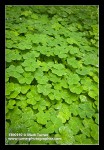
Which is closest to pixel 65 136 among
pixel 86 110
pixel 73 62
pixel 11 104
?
pixel 86 110

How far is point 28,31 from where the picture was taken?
335 cm

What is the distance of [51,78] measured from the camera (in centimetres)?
273

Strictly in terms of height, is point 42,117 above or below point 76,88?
below

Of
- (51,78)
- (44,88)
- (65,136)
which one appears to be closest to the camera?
(65,136)

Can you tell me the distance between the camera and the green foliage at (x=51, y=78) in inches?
90.4

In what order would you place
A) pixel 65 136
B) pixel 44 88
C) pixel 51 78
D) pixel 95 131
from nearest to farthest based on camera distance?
pixel 65 136 < pixel 95 131 < pixel 44 88 < pixel 51 78

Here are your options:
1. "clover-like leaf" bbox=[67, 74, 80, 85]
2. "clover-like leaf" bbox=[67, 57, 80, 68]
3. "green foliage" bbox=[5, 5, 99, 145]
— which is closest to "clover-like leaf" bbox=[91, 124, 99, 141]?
"green foliage" bbox=[5, 5, 99, 145]

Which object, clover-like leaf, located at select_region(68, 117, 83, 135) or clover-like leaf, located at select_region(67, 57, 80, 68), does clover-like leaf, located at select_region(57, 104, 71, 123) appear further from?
clover-like leaf, located at select_region(67, 57, 80, 68)

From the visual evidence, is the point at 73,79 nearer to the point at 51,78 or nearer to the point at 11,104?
the point at 51,78

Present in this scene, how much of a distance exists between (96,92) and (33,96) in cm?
89

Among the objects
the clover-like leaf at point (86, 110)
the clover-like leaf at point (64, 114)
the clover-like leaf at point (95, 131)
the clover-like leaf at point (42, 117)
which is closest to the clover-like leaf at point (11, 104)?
the clover-like leaf at point (42, 117)

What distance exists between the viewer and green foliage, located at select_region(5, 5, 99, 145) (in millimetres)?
2295

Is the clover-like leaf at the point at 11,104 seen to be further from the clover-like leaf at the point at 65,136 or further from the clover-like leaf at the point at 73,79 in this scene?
the clover-like leaf at the point at 73,79

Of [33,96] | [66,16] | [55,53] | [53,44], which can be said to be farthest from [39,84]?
[66,16]
